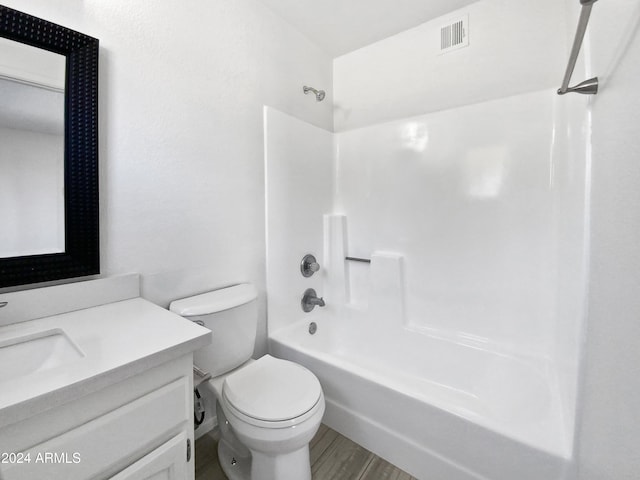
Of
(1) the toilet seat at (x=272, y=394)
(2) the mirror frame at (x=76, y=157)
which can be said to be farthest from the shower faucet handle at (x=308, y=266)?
(2) the mirror frame at (x=76, y=157)

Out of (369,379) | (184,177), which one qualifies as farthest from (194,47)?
(369,379)

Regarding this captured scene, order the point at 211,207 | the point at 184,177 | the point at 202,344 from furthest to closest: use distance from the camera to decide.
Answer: the point at 211,207 < the point at 184,177 < the point at 202,344

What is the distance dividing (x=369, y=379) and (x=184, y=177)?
→ 1349 millimetres

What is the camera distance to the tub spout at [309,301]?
2.01 meters

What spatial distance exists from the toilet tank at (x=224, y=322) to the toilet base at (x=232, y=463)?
39cm

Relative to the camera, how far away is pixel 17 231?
91 cm

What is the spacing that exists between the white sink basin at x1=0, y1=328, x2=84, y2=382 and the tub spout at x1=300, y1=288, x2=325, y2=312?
4.38 feet

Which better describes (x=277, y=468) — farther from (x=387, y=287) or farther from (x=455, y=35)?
(x=455, y=35)

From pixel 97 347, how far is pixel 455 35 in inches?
92.5

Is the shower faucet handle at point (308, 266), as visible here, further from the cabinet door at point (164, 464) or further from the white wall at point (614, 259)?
the white wall at point (614, 259)

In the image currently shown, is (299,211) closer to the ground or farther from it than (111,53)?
closer to the ground

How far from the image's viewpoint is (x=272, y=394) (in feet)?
3.79

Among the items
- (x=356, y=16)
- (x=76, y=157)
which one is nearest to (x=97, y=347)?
(x=76, y=157)

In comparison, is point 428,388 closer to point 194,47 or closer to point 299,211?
point 299,211
